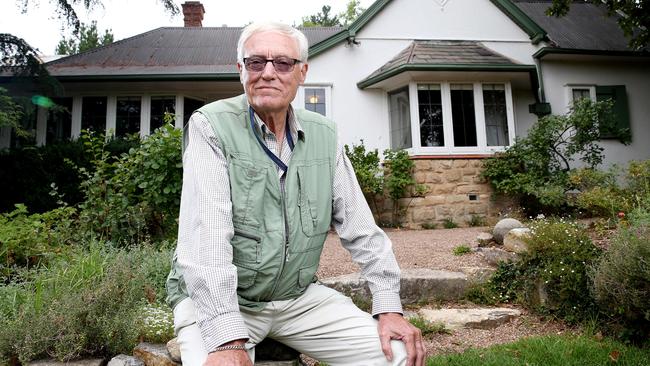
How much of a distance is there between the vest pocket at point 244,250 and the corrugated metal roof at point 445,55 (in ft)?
26.2

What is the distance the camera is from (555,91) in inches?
388

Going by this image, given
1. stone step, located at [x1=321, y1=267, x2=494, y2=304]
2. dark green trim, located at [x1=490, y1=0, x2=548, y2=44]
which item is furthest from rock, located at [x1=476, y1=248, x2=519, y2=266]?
dark green trim, located at [x1=490, y1=0, x2=548, y2=44]

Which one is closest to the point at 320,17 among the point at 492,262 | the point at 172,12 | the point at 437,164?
the point at 172,12

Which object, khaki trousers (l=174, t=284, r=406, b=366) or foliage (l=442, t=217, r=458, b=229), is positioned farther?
foliage (l=442, t=217, r=458, b=229)

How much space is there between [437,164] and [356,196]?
739cm

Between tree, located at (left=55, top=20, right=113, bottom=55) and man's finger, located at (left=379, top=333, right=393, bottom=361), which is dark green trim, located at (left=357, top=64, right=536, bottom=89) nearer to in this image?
man's finger, located at (left=379, top=333, right=393, bottom=361)

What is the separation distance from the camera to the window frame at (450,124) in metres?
8.83

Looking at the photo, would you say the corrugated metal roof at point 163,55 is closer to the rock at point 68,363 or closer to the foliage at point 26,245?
the foliage at point 26,245

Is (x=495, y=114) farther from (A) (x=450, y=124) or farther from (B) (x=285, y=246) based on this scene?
(B) (x=285, y=246)

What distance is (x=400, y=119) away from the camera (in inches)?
373

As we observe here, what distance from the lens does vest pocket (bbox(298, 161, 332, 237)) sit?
1427mm

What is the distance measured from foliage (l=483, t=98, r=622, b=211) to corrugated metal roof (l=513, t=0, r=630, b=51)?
2.56m

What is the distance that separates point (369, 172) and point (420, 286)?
502 cm

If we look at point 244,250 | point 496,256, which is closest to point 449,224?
point 496,256
